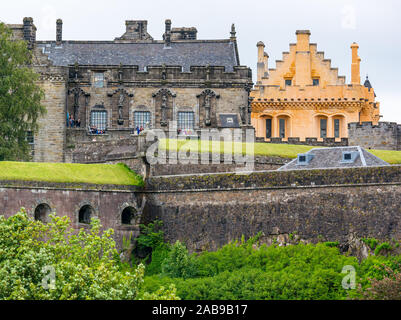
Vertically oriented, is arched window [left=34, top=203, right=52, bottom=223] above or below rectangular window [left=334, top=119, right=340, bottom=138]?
below

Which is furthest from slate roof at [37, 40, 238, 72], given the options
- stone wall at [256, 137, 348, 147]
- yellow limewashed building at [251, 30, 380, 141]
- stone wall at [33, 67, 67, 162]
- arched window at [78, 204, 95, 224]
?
arched window at [78, 204, 95, 224]

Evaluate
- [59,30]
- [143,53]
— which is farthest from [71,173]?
[59,30]

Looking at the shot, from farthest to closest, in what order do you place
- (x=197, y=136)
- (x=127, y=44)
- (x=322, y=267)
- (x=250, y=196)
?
(x=127, y=44)
(x=197, y=136)
(x=250, y=196)
(x=322, y=267)

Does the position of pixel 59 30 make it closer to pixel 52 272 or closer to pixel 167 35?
pixel 167 35

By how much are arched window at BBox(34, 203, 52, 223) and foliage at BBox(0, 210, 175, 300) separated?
730cm

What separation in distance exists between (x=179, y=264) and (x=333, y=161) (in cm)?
916

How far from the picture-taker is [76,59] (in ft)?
224

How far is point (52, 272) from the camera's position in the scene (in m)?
35.3

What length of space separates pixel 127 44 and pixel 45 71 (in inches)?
318

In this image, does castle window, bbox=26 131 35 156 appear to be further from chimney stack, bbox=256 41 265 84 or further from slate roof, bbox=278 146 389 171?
slate roof, bbox=278 146 389 171

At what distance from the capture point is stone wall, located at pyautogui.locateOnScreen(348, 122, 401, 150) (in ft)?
205

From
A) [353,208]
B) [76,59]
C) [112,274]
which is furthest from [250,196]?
[76,59]
